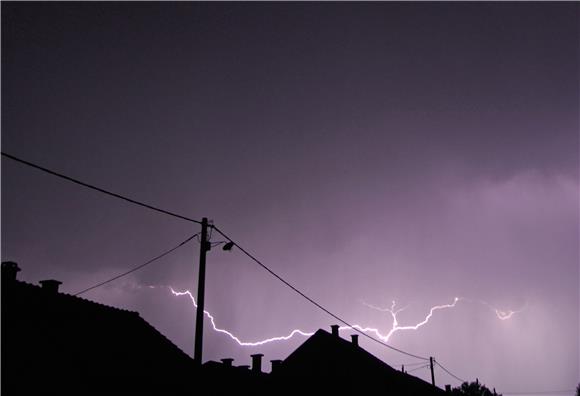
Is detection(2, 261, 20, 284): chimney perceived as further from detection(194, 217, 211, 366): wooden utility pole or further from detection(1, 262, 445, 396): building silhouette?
detection(194, 217, 211, 366): wooden utility pole

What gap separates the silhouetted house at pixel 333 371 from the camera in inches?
1037

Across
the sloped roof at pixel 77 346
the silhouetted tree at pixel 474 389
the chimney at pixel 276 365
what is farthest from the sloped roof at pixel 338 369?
the silhouetted tree at pixel 474 389

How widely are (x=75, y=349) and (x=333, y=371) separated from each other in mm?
17157

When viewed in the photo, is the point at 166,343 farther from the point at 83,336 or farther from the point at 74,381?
the point at 74,381

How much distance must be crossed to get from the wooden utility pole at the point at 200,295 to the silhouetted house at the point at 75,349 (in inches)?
27.6

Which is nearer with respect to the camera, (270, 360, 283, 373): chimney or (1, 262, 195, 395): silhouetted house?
(1, 262, 195, 395): silhouetted house

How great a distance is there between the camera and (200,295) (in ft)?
36.4

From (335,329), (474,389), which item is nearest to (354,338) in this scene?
(335,329)

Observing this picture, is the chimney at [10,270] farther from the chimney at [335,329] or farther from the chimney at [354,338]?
the chimney at [354,338]

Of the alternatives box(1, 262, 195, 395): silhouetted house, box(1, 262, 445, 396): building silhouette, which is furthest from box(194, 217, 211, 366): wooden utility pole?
box(1, 262, 195, 395): silhouetted house

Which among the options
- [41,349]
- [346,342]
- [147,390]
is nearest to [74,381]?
[41,349]

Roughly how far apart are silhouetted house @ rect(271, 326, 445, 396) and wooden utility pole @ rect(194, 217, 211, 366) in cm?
1771

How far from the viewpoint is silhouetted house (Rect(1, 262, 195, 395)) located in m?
12.0

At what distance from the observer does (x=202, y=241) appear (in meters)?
11.8
